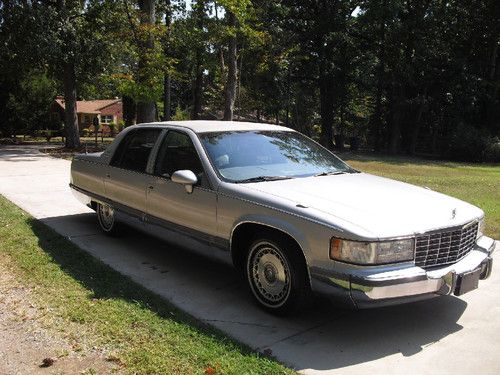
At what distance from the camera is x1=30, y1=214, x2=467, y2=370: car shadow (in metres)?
3.92

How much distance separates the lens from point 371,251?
149 inches

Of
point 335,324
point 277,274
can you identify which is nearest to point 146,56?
point 277,274

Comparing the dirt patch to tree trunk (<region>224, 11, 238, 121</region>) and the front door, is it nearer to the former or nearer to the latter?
the front door

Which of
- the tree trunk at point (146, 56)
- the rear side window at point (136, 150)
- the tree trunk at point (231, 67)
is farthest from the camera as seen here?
the tree trunk at point (231, 67)

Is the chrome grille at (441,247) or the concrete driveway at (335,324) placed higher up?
the chrome grille at (441,247)

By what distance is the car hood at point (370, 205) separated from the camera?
12.8 ft

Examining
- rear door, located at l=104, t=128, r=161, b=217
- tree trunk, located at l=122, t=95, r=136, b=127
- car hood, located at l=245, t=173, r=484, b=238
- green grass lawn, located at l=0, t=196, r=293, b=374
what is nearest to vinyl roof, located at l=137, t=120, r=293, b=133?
rear door, located at l=104, t=128, r=161, b=217

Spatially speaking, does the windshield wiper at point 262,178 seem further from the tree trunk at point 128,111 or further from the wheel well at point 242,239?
the tree trunk at point 128,111

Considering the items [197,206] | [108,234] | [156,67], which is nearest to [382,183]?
[197,206]

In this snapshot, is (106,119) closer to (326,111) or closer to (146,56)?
(326,111)

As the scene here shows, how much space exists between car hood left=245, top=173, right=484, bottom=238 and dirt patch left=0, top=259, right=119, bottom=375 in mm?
1919

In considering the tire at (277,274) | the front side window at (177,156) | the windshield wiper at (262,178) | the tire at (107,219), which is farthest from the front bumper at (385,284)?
the tire at (107,219)

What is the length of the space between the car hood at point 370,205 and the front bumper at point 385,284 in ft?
0.96

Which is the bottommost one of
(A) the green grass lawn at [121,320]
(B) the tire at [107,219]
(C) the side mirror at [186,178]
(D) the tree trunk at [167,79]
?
(A) the green grass lawn at [121,320]
